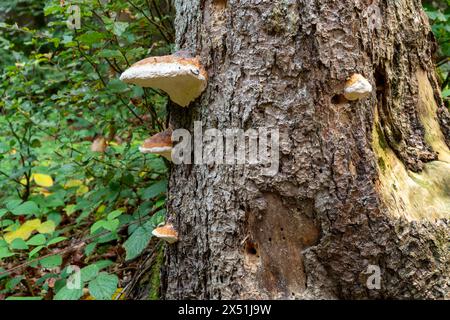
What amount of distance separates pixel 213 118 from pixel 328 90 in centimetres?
65

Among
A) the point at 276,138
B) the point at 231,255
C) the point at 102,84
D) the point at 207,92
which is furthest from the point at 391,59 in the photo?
the point at 102,84

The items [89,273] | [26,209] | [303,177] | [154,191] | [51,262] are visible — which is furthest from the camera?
[154,191]

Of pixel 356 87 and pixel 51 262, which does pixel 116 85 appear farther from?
pixel 356 87

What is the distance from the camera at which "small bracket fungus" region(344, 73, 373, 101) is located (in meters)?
1.84

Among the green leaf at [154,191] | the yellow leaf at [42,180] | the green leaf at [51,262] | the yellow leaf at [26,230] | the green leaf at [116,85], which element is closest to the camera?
the green leaf at [51,262]

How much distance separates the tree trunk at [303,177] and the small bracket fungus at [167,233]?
17cm

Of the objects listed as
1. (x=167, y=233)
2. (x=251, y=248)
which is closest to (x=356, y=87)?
(x=251, y=248)

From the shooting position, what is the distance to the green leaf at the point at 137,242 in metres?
2.44

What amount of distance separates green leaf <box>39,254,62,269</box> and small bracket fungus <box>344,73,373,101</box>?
86.6 inches

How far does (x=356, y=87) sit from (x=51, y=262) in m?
2.29

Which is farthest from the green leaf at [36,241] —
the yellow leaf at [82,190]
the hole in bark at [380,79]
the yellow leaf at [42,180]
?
the hole in bark at [380,79]

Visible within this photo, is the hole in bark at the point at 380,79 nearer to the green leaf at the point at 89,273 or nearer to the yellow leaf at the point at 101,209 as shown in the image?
the green leaf at the point at 89,273

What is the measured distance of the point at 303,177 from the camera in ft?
6.41
